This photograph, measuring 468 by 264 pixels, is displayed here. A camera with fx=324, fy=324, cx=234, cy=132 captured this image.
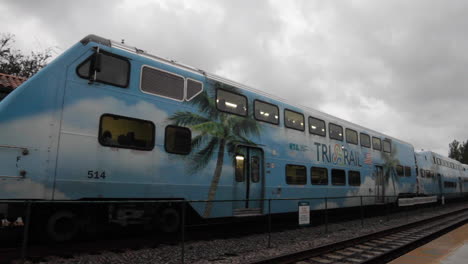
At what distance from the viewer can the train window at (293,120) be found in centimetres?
1202

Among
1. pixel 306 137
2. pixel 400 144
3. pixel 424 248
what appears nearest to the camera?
pixel 424 248

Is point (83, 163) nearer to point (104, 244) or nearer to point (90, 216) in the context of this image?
point (90, 216)

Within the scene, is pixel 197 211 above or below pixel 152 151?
below

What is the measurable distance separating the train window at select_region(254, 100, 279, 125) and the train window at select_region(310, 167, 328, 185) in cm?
271

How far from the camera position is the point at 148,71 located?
324 inches

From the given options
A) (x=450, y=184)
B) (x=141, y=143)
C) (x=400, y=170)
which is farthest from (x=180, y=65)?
(x=450, y=184)

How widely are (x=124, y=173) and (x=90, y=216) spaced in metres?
1.17

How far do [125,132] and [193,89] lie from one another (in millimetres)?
2466

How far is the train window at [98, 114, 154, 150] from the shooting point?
282 inches

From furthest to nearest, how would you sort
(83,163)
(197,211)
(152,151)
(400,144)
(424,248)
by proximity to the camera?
(400,144) → (424,248) → (197,211) → (152,151) → (83,163)

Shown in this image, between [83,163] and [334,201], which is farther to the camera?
[334,201]

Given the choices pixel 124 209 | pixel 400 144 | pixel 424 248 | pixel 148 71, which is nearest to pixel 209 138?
pixel 148 71

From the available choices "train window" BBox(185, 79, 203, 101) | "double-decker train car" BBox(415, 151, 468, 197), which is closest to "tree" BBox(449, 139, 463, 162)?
"double-decker train car" BBox(415, 151, 468, 197)

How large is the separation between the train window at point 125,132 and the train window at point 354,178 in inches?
403
